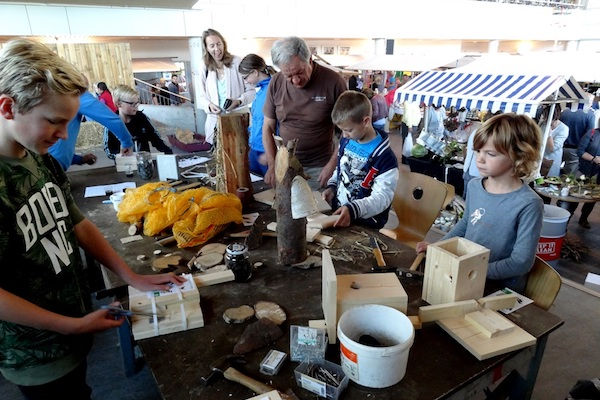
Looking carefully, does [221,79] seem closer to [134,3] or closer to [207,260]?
[207,260]

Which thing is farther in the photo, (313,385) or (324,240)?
(324,240)

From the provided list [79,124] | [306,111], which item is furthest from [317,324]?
[79,124]

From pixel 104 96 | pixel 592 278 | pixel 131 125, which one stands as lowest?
pixel 592 278

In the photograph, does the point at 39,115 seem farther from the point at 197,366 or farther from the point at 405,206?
the point at 405,206

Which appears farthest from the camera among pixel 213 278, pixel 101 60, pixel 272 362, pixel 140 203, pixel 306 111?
pixel 101 60

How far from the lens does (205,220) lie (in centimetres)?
200

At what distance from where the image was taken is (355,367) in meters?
1.08

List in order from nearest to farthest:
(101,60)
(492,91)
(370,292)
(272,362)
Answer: (272,362)
(370,292)
(492,91)
(101,60)

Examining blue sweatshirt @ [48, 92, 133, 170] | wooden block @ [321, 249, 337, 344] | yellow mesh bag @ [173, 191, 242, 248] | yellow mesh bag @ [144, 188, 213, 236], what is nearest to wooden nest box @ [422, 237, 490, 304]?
wooden block @ [321, 249, 337, 344]

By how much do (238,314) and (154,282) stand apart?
13.8 inches

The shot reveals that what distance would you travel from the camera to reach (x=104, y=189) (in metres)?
2.84

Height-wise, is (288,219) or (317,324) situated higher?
(288,219)

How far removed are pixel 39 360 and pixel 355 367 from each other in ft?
3.27

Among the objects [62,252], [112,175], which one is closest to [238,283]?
[62,252]
